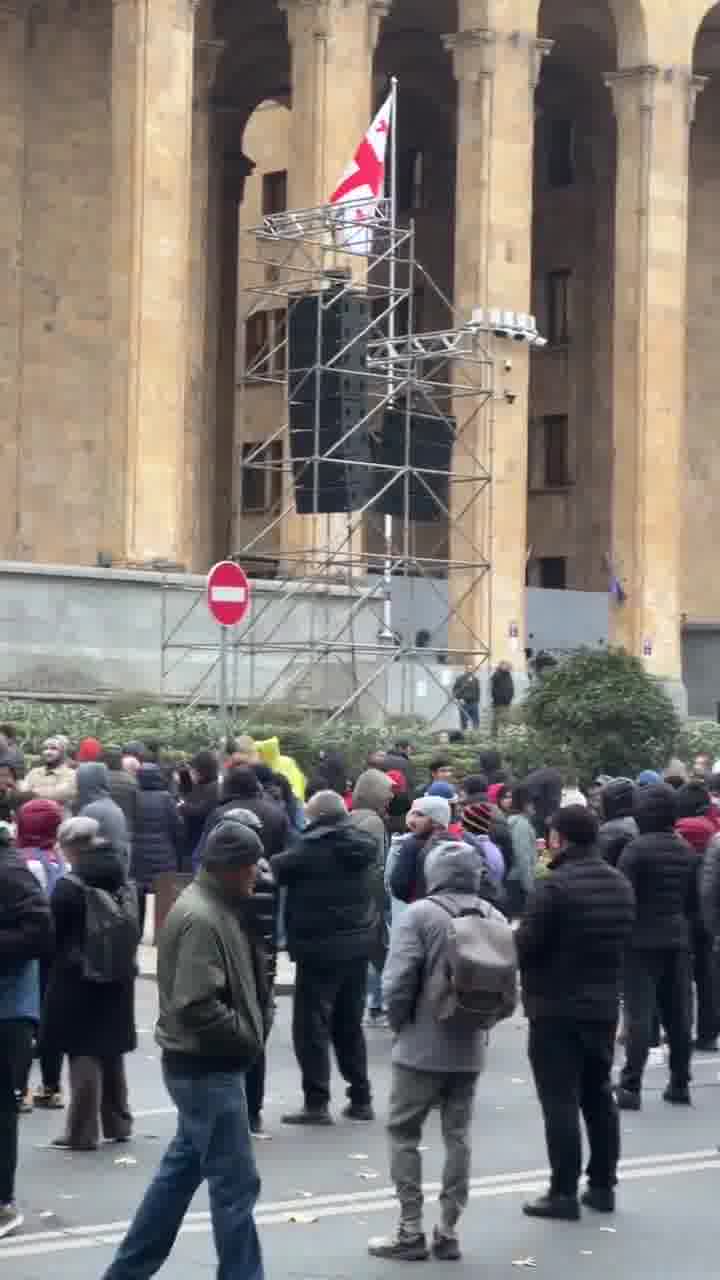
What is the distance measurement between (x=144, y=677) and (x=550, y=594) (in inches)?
548

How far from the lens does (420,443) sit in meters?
38.2

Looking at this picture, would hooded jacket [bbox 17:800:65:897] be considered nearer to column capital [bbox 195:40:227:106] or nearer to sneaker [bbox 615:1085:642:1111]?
sneaker [bbox 615:1085:642:1111]

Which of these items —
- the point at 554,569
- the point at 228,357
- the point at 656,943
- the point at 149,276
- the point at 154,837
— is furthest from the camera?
the point at 554,569

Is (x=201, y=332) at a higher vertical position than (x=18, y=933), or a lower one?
higher

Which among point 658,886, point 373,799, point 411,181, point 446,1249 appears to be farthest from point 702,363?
point 446,1249

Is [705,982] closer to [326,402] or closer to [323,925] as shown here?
[323,925]

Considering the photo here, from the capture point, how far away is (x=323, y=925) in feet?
49.5

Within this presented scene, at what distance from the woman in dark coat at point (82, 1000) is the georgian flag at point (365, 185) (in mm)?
23735

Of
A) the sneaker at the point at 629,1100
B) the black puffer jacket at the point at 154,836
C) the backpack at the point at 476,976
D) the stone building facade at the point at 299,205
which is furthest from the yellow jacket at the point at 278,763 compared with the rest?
the stone building facade at the point at 299,205

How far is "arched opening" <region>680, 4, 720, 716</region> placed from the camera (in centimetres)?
5512

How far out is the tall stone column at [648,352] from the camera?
45344mm

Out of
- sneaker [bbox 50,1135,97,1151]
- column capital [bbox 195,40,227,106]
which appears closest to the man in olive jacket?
sneaker [bbox 50,1135,97,1151]

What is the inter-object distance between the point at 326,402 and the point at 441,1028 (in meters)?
25.6

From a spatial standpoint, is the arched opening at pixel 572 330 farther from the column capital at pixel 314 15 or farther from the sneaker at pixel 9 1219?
the sneaker at pixel 9 1219
